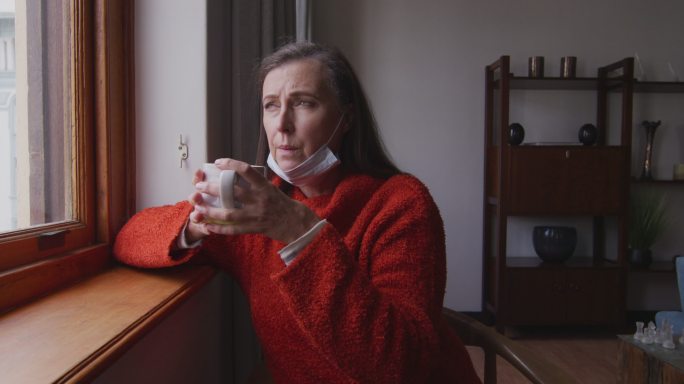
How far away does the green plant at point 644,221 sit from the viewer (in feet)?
10.7

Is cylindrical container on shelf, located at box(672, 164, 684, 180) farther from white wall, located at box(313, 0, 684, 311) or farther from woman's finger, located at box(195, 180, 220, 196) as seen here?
woman's finger, located at box(195, 180, 220, 196)

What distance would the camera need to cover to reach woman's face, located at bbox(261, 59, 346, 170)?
1.02m

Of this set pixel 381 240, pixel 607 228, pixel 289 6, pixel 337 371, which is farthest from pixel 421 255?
pixel 607 228

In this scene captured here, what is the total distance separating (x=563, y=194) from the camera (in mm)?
3115

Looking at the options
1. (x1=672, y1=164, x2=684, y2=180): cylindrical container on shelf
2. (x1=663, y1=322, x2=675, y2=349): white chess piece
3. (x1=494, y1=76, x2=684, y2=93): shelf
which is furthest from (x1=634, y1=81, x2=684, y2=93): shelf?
(x1=663, y1=322, x2=675, y2=349): white chess piece

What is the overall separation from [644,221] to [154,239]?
3299mm

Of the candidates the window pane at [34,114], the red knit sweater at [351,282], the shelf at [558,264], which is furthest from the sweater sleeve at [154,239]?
the shelf at [558,264]

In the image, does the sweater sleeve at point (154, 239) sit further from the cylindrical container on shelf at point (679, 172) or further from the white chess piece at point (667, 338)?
the cylindrical container on shelf at point (679, 172)

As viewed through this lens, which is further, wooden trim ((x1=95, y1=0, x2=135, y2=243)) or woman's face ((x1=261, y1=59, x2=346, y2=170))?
wooden trim ((x1=95, y1=0, x2=135, y2=243))

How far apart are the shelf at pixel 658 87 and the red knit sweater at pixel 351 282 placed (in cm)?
292

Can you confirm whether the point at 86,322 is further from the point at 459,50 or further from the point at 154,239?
the point at 459,50

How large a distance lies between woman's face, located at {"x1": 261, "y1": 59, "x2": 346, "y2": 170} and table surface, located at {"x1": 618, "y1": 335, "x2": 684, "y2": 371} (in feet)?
5.22

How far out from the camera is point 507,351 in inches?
38.9

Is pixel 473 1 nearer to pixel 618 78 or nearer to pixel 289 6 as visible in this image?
pixel 618 78
